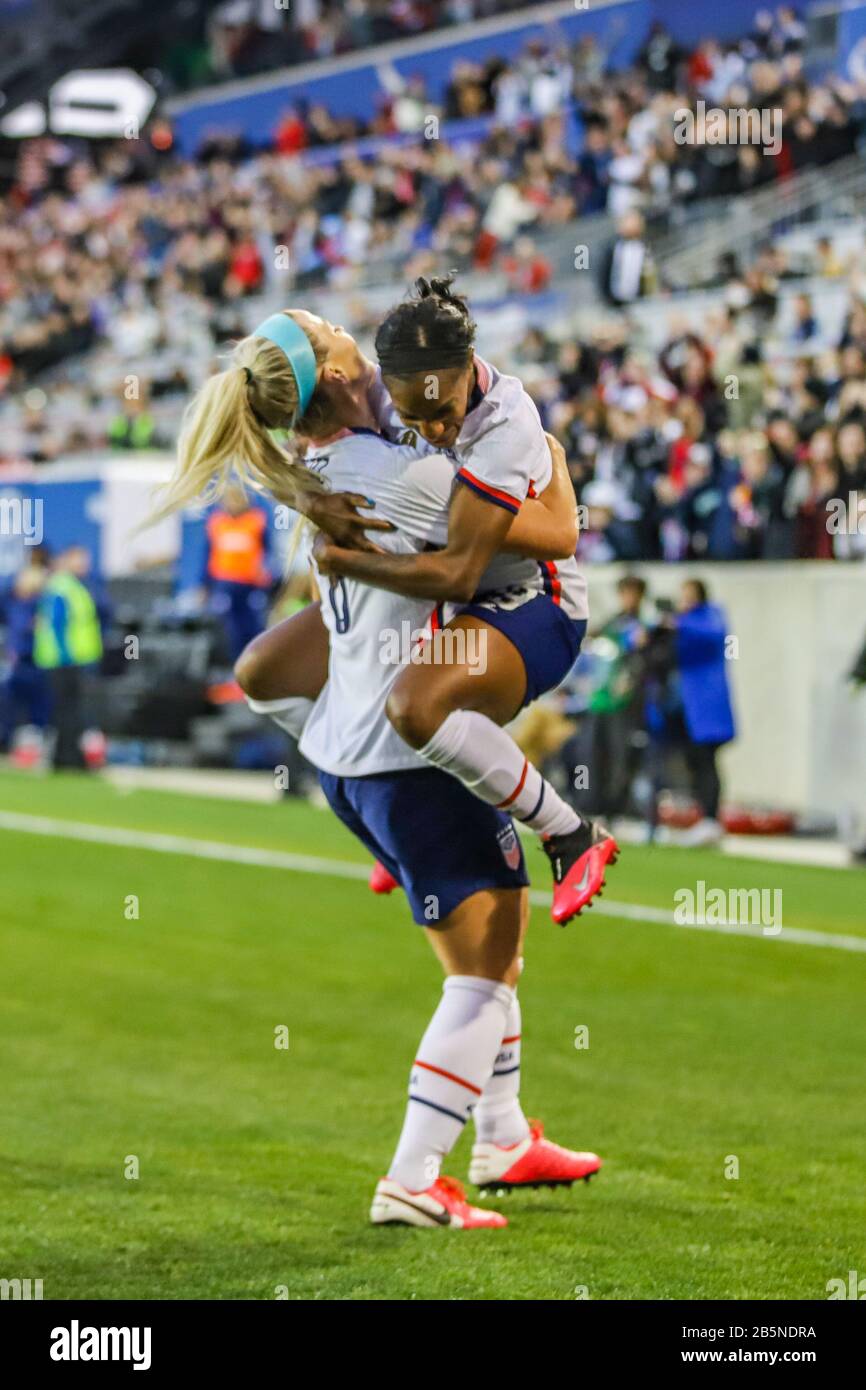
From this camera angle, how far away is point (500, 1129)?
5.58m

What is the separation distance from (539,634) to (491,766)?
0.37 meters

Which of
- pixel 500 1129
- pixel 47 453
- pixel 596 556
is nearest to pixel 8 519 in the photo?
pixel 47 453

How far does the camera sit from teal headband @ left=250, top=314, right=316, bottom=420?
5035 millimetres

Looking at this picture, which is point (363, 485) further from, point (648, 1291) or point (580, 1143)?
point (580, 1143)

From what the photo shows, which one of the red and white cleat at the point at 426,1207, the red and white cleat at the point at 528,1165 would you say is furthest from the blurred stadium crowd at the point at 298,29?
the red and white cleat at the point at 426,1207

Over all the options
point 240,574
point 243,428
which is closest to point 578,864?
point 243,428

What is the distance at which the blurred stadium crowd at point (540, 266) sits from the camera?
18188mm

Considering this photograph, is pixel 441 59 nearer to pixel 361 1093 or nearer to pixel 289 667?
pixel 361 1093

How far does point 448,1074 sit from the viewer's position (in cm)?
519

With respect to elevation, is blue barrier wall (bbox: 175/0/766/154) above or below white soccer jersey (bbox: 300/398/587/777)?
above

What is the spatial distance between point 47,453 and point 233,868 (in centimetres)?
1886

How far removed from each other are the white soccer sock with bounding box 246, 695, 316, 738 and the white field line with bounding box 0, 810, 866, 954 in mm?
5897

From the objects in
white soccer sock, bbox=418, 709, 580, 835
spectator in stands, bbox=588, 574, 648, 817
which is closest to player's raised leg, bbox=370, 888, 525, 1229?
white soccer sock, bbox=418, 709, 580, 835

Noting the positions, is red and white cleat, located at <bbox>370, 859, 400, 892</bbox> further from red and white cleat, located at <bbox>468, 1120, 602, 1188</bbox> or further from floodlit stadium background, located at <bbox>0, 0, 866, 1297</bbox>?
floodlit stadium background, located at <bbox>0, 0, 866, 1297</bbox>
